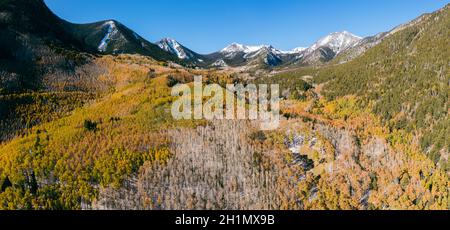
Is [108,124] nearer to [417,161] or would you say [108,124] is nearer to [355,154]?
[355,154]

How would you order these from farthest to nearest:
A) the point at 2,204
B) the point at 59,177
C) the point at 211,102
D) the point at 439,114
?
the point at 439,114 < the point at 211,102 < the point at 59,177 < the point at 2,204

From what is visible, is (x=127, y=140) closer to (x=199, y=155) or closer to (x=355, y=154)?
(x=199, y=155)

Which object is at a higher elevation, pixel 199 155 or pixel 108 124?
pixel 108 124
